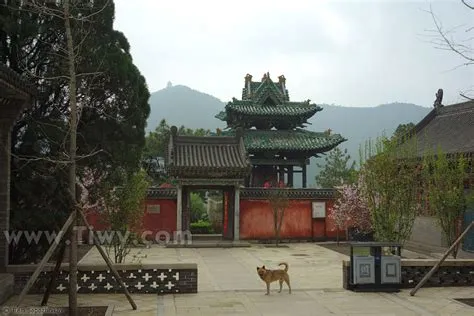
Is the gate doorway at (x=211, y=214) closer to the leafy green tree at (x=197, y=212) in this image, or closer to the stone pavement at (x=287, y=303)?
the leafy green tree at (x=197, y=212)

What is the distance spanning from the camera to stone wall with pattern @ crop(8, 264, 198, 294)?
899 cm

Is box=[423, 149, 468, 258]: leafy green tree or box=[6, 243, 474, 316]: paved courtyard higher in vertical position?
box=[423, 149, 468, 258]: leafy green tree

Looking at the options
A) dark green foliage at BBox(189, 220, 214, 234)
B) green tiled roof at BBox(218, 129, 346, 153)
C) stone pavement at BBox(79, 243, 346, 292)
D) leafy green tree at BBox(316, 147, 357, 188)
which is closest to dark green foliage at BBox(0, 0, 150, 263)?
stone pavement at BBox(79, 243, 346, 292)

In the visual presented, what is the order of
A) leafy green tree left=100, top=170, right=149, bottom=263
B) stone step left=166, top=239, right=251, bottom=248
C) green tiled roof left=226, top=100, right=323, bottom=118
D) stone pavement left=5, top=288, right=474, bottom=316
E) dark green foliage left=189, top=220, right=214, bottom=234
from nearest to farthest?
1. stone pavement left=5, top=288, right=474, bottom=316
2. leafy green tree left=100, top=170, right=149, bottom=263
3. stone step left=166, top=239, right=251, bottom=248
4. dark green foliage left=189, top=220, right=214, bottom=234
5. green tiled roof left=226, top=100, right=323, bottom=118

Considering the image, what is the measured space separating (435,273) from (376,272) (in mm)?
1363

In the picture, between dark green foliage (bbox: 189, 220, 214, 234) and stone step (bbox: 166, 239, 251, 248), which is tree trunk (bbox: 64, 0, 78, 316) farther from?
dark green foliage (bbox: 189, 220, 214, 234)

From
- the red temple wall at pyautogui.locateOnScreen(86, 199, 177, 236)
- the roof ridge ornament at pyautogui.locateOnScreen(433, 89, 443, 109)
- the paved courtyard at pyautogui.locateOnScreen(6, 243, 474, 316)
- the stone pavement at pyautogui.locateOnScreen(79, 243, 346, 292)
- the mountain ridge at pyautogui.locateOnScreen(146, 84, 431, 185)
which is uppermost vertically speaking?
the mountain ridge at pyautogui.locateOnScreen(146, 84, 431, 185)

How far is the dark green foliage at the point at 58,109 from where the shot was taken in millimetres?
10039

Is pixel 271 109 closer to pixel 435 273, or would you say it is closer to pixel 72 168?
pixel 435 273

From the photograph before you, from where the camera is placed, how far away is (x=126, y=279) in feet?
30.4

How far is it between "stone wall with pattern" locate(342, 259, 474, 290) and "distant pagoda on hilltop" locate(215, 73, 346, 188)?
14.7m

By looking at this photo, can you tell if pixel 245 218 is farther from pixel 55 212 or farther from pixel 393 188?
pixel 55 212

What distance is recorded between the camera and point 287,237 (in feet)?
68.8

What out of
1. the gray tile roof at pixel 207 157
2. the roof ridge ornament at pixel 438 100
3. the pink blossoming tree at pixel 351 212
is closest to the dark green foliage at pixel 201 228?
the gray tile roof at pixel 207 157
